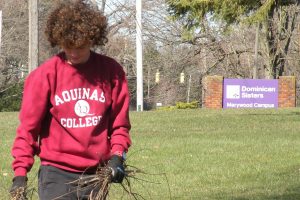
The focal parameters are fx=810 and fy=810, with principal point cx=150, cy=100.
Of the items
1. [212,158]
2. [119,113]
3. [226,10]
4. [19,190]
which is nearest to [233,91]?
[226,10]

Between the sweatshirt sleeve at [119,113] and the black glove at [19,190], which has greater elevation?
the sweatshirt sleeve at [119,113]

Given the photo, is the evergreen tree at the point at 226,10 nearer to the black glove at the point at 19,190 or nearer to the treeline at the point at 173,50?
the treeline at the point at 173,50

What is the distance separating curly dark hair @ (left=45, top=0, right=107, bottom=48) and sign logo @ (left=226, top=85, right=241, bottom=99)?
2995 cm

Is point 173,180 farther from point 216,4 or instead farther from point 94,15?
point 216,4

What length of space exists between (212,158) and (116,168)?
8712 mm

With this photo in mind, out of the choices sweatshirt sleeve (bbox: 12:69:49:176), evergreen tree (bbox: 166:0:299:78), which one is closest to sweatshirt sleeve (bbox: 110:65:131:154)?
sweatshirt sleeve (bbox: 12:69:49:176)

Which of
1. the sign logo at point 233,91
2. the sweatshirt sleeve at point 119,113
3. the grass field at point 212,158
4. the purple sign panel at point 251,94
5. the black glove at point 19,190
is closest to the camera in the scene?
the black glove at point 19,190

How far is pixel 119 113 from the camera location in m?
5.02

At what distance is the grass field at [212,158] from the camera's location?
9.95m

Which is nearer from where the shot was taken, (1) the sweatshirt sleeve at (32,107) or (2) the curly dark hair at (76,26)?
(2) the curly dark hair at (76,26)

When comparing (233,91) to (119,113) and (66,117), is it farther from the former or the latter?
(66,117)

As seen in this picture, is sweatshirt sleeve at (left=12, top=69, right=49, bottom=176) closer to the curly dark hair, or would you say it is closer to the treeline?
the curly dark hair

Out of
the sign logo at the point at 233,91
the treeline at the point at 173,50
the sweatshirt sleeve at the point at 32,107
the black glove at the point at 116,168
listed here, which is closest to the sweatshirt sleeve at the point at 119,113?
the black glove at the point at 116,168

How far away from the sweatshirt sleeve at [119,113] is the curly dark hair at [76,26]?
303 millimetres
